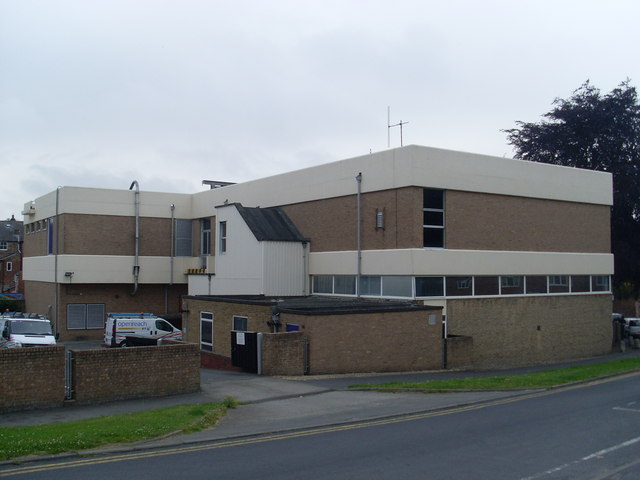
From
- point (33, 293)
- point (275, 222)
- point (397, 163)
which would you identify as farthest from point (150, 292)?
point (397, 163)

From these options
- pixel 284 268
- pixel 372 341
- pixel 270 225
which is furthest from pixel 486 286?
pixel 270 225

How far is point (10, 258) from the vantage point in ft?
265

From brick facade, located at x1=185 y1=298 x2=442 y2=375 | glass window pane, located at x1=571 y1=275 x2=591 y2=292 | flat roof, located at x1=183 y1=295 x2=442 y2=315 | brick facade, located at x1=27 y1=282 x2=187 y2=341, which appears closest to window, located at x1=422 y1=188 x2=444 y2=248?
flat roof, located at x1=183 y1=295 x2=442 y2=315

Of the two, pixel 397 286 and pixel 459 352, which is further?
pixel 397 286

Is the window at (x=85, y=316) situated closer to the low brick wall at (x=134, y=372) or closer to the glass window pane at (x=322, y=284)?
the glass window pane at (x=322, y=284)

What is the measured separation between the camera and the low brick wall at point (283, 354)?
2247cm

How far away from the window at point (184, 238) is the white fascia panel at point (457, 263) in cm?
1361

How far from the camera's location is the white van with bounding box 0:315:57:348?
2697cm

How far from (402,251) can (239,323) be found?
24.4ft

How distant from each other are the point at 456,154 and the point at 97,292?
24495 mm

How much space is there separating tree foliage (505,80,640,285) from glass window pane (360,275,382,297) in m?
21.5

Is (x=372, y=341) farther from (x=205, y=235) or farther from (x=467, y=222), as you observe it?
(x=205, y=235)

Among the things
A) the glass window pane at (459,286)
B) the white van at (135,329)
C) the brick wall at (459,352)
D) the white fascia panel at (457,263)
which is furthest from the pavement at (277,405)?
the white van at (135,329)

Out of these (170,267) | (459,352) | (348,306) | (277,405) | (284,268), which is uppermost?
(170,267)
